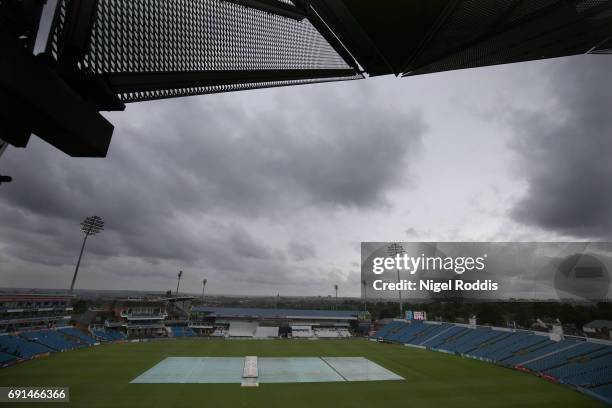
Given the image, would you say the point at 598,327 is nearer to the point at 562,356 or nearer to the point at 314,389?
the point at 562,356

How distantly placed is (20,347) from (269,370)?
33288 mm

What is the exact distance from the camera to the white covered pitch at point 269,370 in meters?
30.9

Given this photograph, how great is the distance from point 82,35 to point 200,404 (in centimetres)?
2599

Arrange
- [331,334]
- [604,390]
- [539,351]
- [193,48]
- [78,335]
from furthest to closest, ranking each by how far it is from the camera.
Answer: [331,334], [78,335], [539,351], [604,390], [193,48]

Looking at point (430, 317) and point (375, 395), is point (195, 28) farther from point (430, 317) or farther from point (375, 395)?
point (430, 317)

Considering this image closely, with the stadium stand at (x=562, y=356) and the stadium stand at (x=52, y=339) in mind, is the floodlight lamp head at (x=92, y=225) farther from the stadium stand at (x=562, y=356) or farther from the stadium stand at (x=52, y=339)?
the stadium stand at (x=562, y=356)

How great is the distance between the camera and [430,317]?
97312mm

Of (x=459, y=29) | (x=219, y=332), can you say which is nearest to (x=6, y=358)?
(x=219, y=332)

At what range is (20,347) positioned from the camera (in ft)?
135

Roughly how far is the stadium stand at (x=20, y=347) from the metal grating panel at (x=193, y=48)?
51.0 m

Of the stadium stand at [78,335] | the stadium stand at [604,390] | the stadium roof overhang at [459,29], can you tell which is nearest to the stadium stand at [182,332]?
the stadium stand at [78,335]

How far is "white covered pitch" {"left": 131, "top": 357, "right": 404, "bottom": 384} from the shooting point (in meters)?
30.9

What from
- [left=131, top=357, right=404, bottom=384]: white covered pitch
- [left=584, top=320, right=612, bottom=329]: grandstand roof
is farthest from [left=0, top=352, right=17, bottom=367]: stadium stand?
[left=584, top=320, right=612, bottom=329]: grandstand roof

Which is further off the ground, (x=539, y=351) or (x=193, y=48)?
(x=193, y=48)
